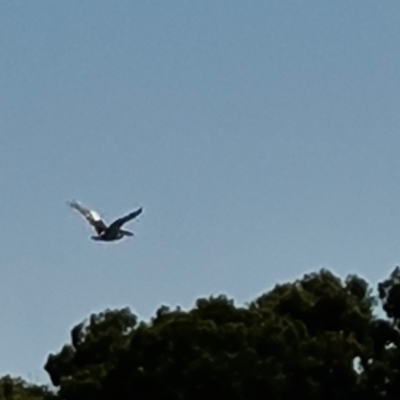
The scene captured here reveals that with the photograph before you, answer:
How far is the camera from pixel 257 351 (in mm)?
65500

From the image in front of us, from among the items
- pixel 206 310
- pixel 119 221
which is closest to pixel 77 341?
pixel 206 310

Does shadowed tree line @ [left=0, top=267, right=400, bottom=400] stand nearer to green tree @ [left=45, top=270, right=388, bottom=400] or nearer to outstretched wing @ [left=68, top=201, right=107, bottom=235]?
green tree @ [left=45, top=270, right=388, bottom=400]

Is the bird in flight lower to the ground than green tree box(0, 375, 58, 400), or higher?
lower

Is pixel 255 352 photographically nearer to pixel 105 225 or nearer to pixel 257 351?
pixel 257 351

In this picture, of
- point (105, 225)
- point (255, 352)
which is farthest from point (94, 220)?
point (255, 352)

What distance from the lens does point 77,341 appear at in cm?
7388

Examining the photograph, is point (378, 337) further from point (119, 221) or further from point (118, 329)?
point (119, 221)

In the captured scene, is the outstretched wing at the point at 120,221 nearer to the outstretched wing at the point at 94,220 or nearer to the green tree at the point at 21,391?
the outstretched wing at the point at 94,220

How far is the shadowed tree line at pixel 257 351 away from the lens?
64.6 m

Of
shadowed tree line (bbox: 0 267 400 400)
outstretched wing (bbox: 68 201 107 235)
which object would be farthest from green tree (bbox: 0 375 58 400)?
outstretched wing (bbox: 68 201 107 235)

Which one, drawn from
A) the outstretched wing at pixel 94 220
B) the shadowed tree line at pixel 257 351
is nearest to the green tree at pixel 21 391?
the shadowed tree line at pixel 257 351

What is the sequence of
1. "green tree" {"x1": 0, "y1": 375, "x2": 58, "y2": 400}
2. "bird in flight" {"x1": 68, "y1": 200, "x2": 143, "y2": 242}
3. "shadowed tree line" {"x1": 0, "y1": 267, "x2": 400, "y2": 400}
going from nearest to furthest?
"bird in flight" {"x1": 68, "y1": 200, "x2": 143, "y2": 242}
"shadowed tree line" {"x1": 0, "y1": 267, "x2": 400, "y2": 400}
"green tree" {"x1": 0, "y1": 375, "x2": 58, "y2": 400}

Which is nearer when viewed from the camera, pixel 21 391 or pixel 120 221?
pixel 120 221

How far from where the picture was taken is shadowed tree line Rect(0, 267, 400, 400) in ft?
212
